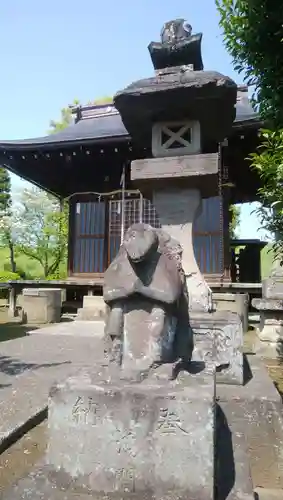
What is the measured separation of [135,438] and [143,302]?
0.76 metres

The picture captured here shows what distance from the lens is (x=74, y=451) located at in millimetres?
1959

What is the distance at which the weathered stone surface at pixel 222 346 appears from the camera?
139 inches

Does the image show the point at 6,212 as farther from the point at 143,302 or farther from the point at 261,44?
the point at 143,302

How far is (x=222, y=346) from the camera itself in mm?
3609

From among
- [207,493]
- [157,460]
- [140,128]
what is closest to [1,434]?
[157,460]

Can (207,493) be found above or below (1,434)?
above

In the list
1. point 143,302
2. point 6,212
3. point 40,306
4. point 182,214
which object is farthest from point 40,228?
point 143,302

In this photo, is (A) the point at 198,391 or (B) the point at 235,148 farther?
(B) the point at 235,148

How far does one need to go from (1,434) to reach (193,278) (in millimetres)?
2371

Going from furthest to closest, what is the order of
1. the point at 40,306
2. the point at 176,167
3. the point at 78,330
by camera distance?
the point at 40,306
the point at 78,330
the point at 176,167

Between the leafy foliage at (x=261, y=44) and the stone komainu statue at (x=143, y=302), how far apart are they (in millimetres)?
2762

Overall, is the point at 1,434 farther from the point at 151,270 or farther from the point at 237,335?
the point at 237,335

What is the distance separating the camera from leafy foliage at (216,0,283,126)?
4.10 m

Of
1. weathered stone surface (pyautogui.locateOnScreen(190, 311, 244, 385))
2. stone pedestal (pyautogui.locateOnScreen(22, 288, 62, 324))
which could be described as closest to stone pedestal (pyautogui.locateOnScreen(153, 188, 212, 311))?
weathered stone surface (pyautogui.locateOnScreen(190, 311, 244, 385))
